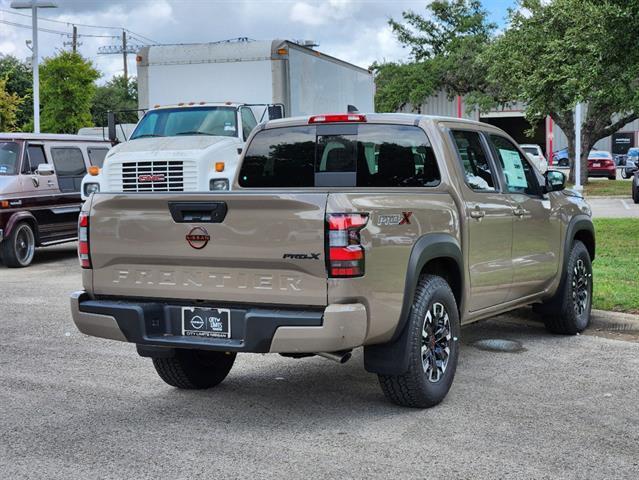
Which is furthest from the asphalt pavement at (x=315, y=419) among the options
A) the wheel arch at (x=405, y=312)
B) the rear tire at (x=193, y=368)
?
the wheel arch at (x=405, y=312)

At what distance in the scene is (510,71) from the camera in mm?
32594

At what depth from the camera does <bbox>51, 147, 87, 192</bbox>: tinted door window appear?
16.4 m

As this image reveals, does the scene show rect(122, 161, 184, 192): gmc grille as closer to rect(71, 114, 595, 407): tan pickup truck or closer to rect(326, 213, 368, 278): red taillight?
rect(71, 114, 595, 407): tan pickup truck

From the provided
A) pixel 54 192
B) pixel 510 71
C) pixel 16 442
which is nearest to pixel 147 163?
pixel 54 192

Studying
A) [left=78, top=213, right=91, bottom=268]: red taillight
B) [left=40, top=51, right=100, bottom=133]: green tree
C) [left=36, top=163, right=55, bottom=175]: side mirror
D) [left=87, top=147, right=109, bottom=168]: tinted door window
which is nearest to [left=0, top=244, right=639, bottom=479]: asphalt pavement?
[left=78, top=213, right=91, bottom=268]: red taillight

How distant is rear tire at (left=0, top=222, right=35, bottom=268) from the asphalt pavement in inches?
280

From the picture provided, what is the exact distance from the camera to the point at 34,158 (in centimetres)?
1580

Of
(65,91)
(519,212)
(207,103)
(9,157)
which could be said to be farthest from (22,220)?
(65,91)

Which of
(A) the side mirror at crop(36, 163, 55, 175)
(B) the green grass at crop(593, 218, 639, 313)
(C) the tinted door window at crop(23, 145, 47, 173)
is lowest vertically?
(B) the green grass at crop(593, 218, 639, 313)

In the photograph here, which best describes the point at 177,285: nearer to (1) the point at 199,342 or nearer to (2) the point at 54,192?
(1) the point at 199,342

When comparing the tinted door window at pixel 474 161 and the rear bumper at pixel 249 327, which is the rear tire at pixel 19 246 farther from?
the tinted door window at pixel 474 161

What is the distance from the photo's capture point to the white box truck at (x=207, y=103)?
14062mm

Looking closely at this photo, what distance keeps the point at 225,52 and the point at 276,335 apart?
12.3 m

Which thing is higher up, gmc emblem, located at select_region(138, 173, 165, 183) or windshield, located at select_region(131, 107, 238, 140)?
windshield, located at select_region(131, 107, 238, 140)
